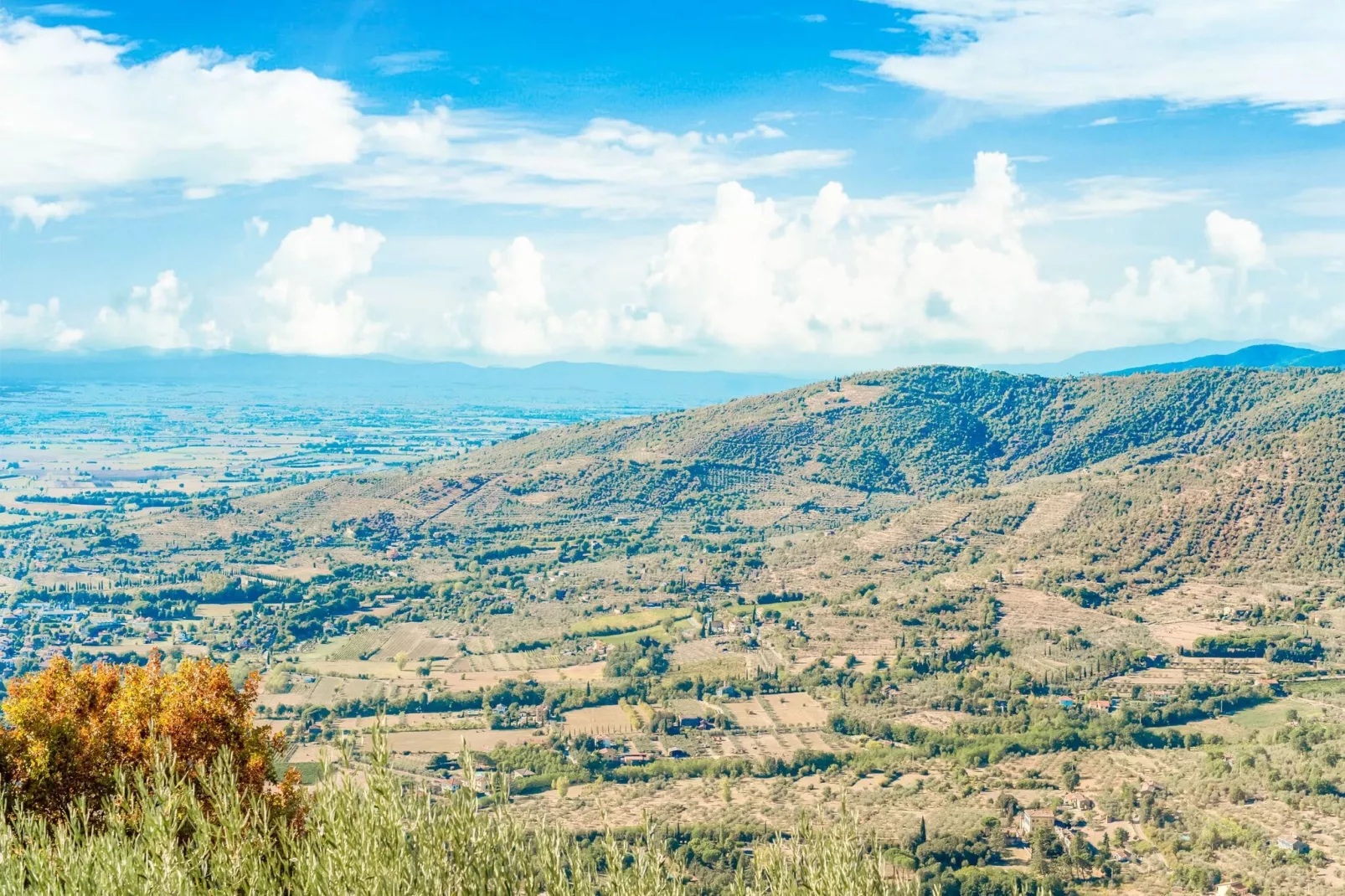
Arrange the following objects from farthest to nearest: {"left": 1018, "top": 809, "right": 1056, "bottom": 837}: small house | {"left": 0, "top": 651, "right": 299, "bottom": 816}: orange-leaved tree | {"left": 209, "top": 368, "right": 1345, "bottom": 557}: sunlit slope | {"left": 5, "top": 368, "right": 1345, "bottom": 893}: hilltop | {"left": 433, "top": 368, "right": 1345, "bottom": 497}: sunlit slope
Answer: {"left": 433, "top": 368, "right": 1345, "bottom": 497}: sunlit slope
{"left": 209, "top": 368, "right": 1345, "bottom": 557}: sunlit slope
{"left": 5, "top": 368, "right": 1345, "bottom": 893}: hilltop
{"left": 1018, "top": 809, "right": 1056, "bottom": 837}: small house
{"left": 0, "top": 651, "right": 299, "bottom": 816}: orange-leaved tree

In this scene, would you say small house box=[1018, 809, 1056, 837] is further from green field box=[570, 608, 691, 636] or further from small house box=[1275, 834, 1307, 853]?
green field box=[570, 608, 691, 636]

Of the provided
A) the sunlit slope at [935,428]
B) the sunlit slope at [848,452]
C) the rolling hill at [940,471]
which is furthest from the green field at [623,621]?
the sunlit slope at [935,428]

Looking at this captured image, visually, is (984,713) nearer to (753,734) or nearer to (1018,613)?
(753,734)

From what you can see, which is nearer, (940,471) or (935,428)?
(940,471)

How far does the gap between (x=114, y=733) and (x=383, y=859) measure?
8584 mm

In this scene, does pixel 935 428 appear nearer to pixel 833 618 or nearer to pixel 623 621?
pixel 833 618

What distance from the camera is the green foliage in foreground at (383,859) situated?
25.2 ft

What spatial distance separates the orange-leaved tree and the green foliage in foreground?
180 inches

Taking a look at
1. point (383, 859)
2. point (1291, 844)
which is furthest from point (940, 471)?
point (383, 859)

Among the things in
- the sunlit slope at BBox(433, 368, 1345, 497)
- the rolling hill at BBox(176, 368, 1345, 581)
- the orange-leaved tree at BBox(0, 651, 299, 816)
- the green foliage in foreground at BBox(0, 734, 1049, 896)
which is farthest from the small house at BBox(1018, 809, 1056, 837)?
the sunlit slope at BBox(433, 368, 1345, 497)

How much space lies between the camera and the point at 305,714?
2016 inches

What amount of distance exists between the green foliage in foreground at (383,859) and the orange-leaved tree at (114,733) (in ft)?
15.0

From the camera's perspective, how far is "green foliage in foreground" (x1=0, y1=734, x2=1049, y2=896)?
7688 mm

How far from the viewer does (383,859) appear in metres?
7.89
